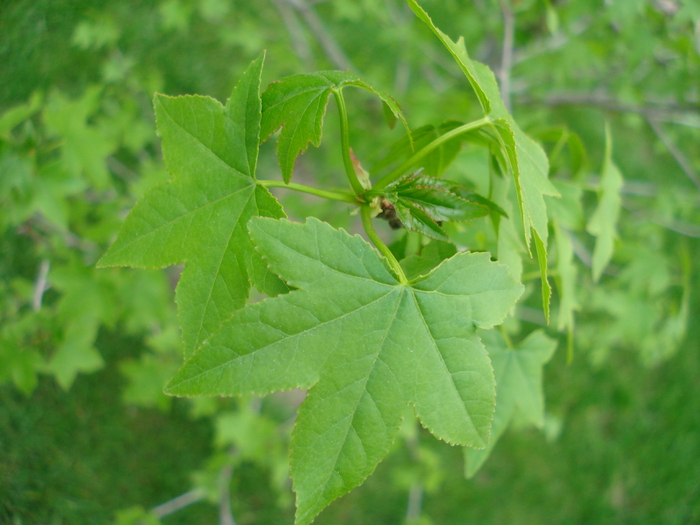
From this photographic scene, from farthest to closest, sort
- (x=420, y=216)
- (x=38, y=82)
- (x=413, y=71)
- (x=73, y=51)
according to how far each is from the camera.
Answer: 1. (x=413, y=71)
2. (x=73, y=51)
3. (x=38, y=82)
4. (x=420, y=216)

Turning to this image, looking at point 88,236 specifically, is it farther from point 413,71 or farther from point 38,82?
point 413,71

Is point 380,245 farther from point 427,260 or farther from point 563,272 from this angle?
point 563,272

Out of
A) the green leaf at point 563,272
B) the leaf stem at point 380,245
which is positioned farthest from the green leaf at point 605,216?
the leaf stem at point 380,245

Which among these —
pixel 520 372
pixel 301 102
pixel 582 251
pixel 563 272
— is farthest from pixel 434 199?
pixel 582 251

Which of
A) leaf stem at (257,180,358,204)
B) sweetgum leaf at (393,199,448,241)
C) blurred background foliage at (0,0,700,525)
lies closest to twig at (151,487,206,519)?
blurred background foliage at (0,0,700,525)

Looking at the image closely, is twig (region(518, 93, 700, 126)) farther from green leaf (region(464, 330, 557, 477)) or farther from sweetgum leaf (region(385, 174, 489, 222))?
sweetgum leaf (region(385, 174, 489, 222))

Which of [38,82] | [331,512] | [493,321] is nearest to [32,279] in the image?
[38,82]

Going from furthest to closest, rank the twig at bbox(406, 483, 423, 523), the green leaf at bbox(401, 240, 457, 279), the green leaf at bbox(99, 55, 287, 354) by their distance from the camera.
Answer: the twig at bbox(406, 483, 423, 523) < the green leaf at bbox(401, 240, 457, 279) < the green leaf at bbox(99, 55, 287, 354)
